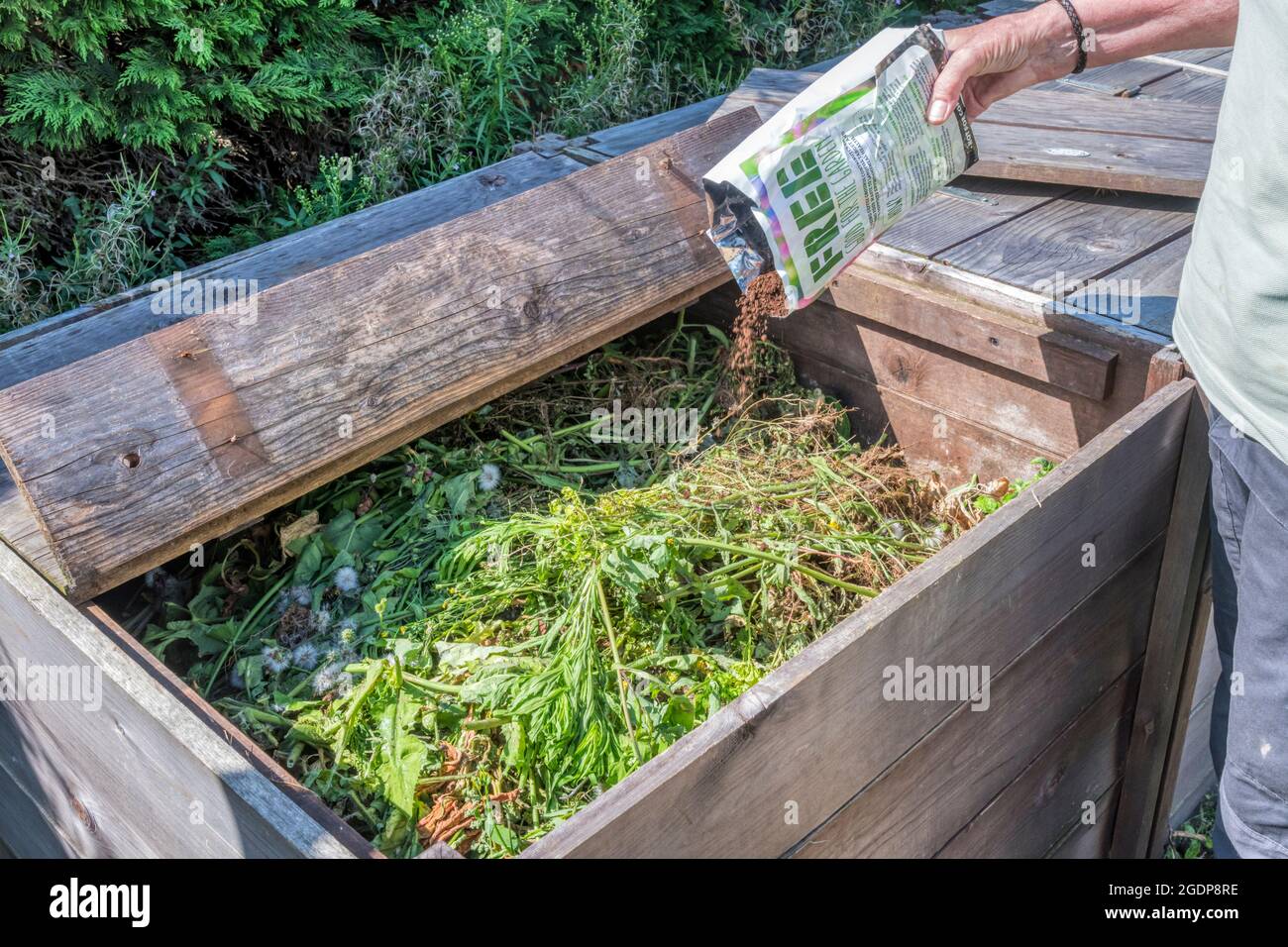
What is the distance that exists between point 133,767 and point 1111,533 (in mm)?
1678

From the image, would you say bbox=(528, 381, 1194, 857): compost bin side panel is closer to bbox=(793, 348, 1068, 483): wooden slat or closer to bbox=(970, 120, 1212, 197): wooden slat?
bbox=(793, 348, 1068, 483): wooden slat

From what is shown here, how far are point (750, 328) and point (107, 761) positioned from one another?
1744mm

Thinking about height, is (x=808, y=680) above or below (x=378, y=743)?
above

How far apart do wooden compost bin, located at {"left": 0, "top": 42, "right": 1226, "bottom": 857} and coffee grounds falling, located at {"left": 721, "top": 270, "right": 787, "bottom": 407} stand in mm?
110

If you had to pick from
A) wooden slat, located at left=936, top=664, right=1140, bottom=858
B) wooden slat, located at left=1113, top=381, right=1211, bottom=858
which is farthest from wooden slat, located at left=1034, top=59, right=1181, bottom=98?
wooden slat, located at left=936, top=664, right=1140, bottom=858

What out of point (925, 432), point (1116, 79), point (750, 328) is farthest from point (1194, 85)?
point (750, 328)

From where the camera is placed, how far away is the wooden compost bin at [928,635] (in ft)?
4.63

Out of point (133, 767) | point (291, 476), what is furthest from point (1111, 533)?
point (133, 767)

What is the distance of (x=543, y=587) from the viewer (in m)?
2.10

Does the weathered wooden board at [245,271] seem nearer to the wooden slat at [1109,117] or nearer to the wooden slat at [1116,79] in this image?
the wooden slat at [1109,117]

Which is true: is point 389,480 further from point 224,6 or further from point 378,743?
point 224,6

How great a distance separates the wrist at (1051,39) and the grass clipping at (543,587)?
853 mm

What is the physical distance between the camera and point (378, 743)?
1.83 m
